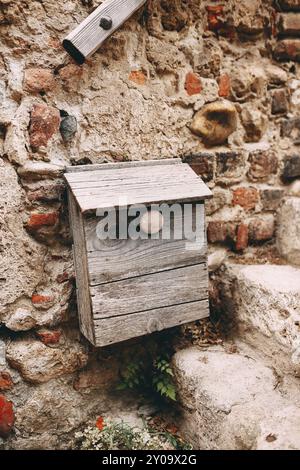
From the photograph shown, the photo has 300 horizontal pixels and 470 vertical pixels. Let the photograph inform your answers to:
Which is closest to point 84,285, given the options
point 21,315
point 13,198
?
point 21,315

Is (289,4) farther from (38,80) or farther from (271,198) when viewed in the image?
(38,80)

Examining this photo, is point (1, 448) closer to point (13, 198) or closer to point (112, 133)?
point (13, 198)

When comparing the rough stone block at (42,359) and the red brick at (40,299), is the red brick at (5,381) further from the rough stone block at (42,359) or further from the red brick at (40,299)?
the red brick at (40,299)

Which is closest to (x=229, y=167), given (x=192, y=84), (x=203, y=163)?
(x=203, y=163)

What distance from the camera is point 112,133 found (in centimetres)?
193

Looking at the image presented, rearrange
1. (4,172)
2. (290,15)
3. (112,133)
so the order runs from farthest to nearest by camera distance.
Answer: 1. (290,15)
2. (112,133)
3. (4,172)

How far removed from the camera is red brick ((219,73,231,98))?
2.12m

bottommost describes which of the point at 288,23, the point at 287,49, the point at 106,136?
the point at 106,136

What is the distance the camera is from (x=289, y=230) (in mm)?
2225

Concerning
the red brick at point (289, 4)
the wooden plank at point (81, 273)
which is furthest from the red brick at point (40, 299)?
the red brick at point (289, 4)

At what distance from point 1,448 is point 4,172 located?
44.1 inches

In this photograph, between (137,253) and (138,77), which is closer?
(137,253)

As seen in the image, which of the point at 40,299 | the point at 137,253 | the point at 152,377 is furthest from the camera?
the point at 152,377

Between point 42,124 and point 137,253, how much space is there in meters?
0.63
